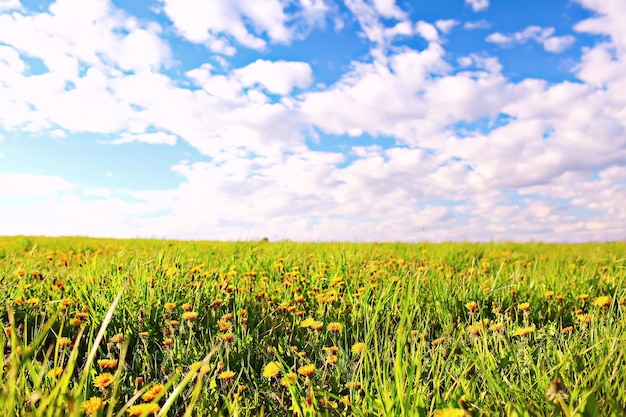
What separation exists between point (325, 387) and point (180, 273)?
2.24 metres

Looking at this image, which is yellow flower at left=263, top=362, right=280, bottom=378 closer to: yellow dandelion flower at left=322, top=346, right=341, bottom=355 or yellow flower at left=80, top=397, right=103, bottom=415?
yellow dandelion flower at left=322, top=346, right=341, bottom=355

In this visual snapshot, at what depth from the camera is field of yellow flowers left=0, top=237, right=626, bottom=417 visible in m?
1.98

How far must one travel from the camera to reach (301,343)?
3201mm

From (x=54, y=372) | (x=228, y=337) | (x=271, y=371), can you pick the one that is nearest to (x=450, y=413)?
(x=271, y=371)

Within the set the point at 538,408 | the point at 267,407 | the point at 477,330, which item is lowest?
the point at 267,407

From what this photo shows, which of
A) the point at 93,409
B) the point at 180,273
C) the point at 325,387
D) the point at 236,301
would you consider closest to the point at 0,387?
the point at 93,409

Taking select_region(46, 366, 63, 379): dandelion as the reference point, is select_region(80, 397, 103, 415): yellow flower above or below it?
below

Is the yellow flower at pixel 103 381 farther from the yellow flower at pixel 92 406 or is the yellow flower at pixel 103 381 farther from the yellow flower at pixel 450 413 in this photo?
the yellow flower at pixel 450 413

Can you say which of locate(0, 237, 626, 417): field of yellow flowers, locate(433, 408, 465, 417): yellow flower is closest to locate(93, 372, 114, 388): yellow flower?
locate(0, 237, 626, 417): field of yellow flowers

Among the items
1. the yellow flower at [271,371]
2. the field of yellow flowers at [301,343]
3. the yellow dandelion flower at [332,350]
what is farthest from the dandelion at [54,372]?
the yellow dandelion flower at [332,350]

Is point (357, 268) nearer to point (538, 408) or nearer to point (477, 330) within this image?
point (477, 330)

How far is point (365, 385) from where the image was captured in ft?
7.09

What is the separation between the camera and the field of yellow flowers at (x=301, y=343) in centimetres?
A: 198

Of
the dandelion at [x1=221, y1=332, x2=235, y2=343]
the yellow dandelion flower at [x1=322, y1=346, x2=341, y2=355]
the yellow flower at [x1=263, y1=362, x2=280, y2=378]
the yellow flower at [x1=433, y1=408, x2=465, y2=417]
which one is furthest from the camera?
the dandelion at [x1=221, y1=332, x2=235, y2=343]
